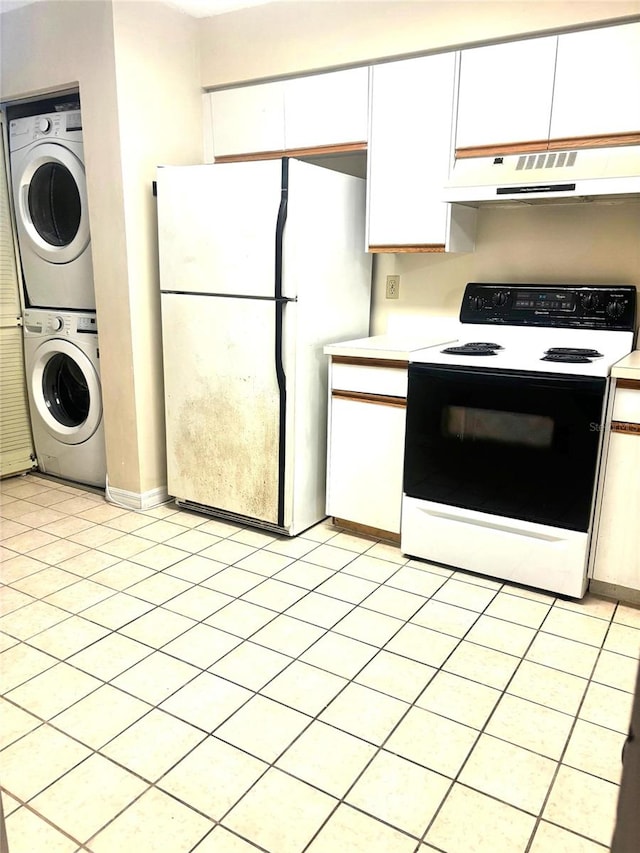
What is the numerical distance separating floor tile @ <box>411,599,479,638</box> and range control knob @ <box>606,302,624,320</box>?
1334 millimetres

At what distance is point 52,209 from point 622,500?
10.5ft

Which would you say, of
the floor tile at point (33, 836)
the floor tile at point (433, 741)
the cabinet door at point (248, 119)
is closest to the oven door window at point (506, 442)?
the floor tile at point (433, 741)

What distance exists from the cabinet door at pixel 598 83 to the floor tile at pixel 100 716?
2.48 m

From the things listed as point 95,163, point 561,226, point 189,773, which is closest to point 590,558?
point 561,226

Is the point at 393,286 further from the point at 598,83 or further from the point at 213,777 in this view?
the point at 213,777

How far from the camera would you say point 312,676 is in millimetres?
2010

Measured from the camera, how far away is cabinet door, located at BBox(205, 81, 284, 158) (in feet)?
10.4

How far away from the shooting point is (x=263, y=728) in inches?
70.2

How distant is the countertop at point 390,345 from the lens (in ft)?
8.83

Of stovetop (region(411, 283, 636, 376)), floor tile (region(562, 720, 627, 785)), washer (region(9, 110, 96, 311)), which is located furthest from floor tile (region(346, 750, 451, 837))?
washer (region(9, 110, 96, 311))

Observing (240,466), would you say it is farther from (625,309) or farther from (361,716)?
(625,309)

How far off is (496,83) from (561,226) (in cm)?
65

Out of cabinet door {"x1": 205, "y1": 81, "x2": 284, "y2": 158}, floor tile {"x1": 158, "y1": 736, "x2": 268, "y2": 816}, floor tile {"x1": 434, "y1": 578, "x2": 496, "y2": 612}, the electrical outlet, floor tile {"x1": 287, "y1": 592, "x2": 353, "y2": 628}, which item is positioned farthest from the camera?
the electrical outlet

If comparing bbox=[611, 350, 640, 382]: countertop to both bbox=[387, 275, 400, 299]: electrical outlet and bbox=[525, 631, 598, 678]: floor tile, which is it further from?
bbox=[387, 275, 400, 299]: electrical outlet
